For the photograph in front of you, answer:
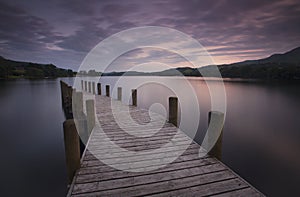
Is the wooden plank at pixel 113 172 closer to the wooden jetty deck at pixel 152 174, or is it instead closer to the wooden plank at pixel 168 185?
the wooden jetty deck at pixel 152 174

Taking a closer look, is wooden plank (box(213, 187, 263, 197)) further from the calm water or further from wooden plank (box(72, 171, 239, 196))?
the calm water

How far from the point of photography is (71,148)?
2676mm

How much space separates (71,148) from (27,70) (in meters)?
102

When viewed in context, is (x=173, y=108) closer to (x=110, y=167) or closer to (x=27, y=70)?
(x=110, y=167)

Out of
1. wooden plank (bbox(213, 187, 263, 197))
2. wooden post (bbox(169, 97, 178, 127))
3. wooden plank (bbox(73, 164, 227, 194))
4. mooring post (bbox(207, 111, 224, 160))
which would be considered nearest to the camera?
wooden plank (bbox(213, 187, 263, 197))

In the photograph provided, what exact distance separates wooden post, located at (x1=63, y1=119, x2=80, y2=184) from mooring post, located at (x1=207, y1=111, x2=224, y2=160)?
2.61m

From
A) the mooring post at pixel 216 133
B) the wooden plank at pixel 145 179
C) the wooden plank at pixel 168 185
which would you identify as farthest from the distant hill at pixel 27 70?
the mooring post at pixel 216 133

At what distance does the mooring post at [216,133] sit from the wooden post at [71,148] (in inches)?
103

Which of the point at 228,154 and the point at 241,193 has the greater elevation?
the point at 241,193

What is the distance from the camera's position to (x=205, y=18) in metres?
15.2

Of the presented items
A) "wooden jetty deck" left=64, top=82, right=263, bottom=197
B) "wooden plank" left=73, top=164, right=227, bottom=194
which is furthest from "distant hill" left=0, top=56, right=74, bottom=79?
"wooden plank" left=73, top=164, right=227, bottom=194

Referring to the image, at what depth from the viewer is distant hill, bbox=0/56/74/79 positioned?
69.1 metres

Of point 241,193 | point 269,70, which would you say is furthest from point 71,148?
point 269,70

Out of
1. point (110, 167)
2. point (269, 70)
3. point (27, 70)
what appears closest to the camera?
point (110, 167)
